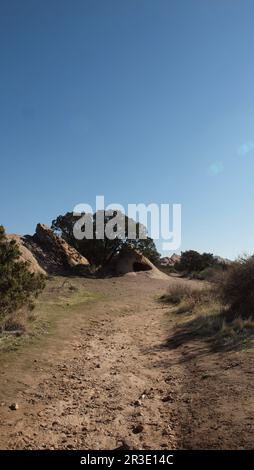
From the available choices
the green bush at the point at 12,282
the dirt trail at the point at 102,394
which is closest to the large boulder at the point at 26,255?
the green bush at the point at 12,282

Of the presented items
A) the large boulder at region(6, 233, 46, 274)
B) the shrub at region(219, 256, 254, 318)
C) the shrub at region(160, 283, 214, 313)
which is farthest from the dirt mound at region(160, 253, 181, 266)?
the shrub at region(219, 256, 254, 318)

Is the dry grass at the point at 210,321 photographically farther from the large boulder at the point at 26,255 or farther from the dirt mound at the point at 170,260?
the dirt mound at the point at 170,260

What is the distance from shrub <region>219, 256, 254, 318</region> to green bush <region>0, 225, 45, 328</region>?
18.9 ft

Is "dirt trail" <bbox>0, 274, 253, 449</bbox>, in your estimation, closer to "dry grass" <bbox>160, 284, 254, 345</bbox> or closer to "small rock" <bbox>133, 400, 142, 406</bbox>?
"small rock" <bbox>133, 400, 142, 406</bbox>

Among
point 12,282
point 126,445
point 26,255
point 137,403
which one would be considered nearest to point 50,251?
point 26,255

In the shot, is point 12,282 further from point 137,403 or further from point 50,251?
point 50,251

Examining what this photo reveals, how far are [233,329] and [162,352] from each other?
6.86 feet

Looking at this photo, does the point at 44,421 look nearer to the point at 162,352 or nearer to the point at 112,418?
the point at 112,418

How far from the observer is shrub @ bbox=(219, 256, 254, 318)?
40.7ft

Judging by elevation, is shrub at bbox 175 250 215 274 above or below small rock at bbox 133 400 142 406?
above

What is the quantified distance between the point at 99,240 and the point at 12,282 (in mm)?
23451

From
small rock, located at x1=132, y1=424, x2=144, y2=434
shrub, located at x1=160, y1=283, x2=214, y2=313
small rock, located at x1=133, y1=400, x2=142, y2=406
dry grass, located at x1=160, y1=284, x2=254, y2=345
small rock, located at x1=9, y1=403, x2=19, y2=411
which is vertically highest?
shrub, located at x1=160, y1=283, x2=214, y2=313
